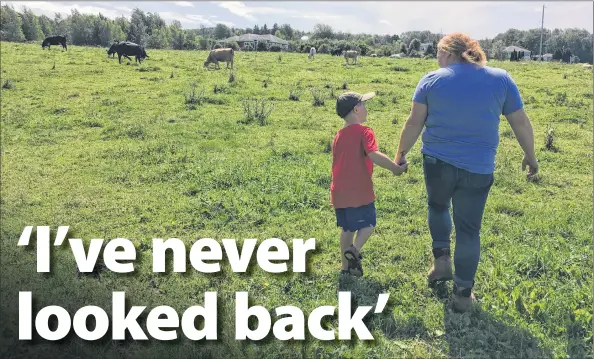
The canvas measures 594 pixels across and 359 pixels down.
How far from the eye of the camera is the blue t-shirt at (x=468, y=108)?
350cm

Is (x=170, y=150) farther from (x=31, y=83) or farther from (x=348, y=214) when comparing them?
(x=31, y=83)

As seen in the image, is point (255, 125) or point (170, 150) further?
point (255, 125)

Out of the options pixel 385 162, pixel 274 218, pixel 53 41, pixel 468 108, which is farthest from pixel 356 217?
pixel 53 41

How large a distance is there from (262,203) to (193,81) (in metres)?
12.7

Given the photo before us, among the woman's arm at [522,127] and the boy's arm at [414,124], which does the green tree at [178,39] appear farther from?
the woman's arm at [522,127]

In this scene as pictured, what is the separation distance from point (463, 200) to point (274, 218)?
2.92 meters

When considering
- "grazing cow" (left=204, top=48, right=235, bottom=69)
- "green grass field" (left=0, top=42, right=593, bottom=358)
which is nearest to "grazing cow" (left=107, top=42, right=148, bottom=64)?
"grazing cow" (left=204, top=48, right=235, bottom=69)

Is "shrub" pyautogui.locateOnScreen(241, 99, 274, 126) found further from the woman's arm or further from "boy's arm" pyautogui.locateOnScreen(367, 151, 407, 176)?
the woman's arm

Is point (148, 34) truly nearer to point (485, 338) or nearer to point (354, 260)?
point (354, 260)

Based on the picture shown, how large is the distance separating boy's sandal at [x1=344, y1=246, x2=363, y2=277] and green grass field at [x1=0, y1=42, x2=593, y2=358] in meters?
0.11

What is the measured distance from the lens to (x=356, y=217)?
13.8 feet

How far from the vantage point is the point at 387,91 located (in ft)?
54.8

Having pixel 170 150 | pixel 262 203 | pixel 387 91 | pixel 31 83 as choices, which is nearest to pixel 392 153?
pixel 262 203

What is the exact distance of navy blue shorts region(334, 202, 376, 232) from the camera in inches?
166
